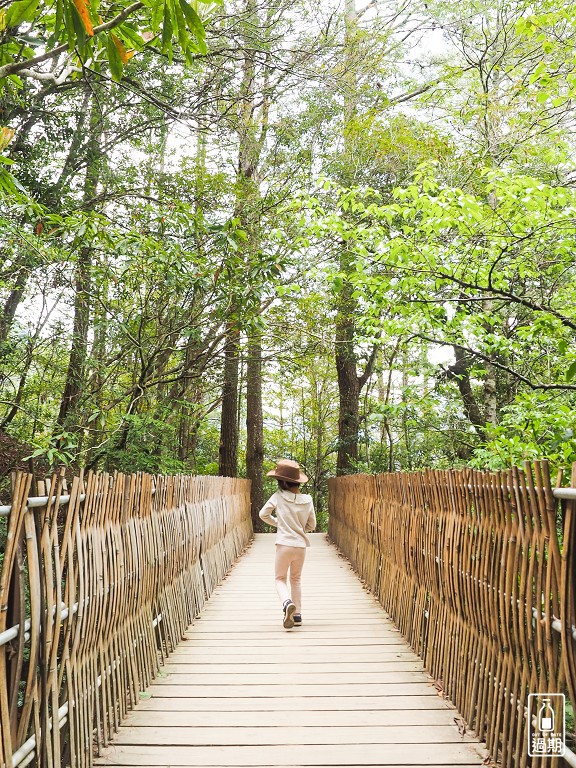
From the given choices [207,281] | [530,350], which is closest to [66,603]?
[207,281]

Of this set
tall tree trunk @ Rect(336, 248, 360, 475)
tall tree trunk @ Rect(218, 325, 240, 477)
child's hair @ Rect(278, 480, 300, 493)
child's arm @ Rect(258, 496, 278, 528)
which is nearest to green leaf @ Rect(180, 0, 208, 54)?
child's hair @ Rect(278, 480, 300, 493)

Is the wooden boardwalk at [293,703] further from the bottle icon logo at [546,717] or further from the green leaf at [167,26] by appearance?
the green leaf at [167,26]

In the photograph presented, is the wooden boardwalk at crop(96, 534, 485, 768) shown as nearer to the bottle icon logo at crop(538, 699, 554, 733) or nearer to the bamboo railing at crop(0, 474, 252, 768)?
the bamboo railing at crop(0, 474, 252, 768)

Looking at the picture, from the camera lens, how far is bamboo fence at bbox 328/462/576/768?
2.44 m

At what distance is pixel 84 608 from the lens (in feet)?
9.53

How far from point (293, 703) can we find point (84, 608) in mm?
1627

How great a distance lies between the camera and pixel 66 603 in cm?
276

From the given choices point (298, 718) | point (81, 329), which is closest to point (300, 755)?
point (298, 718)

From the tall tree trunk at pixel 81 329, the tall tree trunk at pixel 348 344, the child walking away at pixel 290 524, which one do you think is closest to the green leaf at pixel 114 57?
the child walking away at pixel 290 524

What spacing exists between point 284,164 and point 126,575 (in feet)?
35.7

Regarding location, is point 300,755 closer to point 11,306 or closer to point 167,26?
point 167,26

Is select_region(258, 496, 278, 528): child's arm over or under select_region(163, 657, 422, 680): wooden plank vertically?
over

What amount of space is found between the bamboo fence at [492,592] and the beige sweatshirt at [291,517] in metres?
0.95

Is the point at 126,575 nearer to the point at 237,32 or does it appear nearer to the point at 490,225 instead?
the point at 490,225
